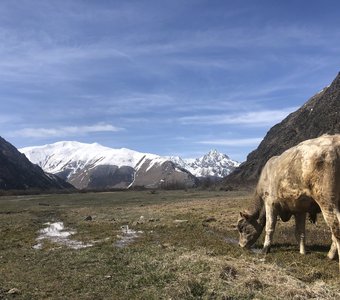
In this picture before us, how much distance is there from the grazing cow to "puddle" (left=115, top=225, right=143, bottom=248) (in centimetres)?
724

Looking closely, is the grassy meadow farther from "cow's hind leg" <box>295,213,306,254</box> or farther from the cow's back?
the cow's back

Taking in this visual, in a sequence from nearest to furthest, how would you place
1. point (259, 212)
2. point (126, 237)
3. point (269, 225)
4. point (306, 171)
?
1. point (306, 171)
2. point (269, 225)
3. point (259, 212)
4. point (126, 237)

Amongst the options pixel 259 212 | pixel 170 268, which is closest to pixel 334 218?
pixel 170 268

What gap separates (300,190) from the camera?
1883cm

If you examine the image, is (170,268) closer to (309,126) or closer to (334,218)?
(334,218)

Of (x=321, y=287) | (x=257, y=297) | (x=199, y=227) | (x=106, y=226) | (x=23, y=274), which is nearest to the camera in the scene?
(x=257, y=297)

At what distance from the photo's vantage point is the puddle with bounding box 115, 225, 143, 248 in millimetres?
26809

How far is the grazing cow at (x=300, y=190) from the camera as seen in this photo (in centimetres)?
1678

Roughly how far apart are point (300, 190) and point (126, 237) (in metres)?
14.8

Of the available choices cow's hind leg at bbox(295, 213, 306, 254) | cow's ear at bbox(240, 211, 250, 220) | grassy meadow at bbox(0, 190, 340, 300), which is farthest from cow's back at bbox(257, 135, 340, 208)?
grassy meadow at bbox(0, 190, 340, 300)

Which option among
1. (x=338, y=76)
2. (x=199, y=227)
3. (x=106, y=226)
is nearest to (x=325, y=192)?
(x=199, y=227)

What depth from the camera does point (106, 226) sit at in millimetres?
38094

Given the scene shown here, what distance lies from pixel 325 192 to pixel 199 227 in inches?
681

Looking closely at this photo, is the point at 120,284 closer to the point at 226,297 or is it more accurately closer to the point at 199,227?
the point at 226,297
